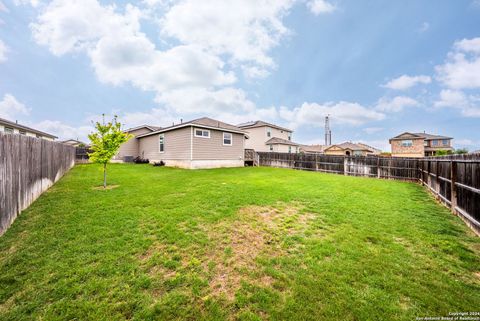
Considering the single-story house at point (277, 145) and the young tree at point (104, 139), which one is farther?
the single-story house at point (277, 145)

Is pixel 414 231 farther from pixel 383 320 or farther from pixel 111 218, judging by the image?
pixel 111 218

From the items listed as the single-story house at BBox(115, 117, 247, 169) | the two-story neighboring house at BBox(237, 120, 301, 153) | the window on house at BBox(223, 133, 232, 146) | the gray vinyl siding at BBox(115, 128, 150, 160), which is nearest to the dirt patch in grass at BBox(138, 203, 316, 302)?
the single-story house at BBox(115, 117, 247, 169)

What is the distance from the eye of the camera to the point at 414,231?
4.19 m

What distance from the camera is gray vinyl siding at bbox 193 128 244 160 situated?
15750 mm

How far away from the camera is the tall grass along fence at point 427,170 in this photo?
14.8 feet

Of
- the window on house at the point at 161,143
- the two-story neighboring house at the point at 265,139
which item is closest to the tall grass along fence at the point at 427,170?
the two-story neighboring house at the point at 265,139

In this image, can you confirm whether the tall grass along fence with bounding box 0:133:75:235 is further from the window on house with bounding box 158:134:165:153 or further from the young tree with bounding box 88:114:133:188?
the window on house with bounding box 158:134:165:153

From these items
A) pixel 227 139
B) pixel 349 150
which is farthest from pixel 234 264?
pixel 349 150

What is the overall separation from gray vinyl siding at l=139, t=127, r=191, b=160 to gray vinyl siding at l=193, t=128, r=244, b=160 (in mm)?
804

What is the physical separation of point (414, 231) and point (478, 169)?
194 cm

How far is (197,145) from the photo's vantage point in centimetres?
1569

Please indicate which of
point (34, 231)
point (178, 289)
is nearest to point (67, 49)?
point (34, 231)

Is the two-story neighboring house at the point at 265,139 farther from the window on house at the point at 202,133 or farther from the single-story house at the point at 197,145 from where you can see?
the window on house at the point at 202,133

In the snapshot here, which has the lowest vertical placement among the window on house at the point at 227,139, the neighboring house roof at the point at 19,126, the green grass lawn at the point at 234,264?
the green grass lawn at the point at 234,264
